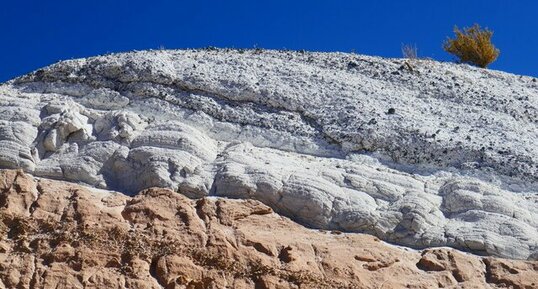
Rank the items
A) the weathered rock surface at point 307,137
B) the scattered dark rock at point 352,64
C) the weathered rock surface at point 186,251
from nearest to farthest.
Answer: the weathered rock surface at point 186,251, the weathered rock surface at point 307,137, the scattered dark rock at point 352,64

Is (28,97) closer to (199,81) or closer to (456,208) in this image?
(199,81)

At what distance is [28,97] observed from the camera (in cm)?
1117

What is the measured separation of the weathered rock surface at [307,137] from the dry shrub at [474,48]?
233 cm

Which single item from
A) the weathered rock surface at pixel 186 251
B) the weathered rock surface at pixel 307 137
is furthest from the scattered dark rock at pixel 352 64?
the weathered rock surface at pixel 186 251

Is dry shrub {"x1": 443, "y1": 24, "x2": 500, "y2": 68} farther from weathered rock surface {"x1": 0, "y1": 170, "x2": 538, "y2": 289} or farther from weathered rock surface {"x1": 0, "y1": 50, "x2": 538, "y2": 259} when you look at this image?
weathered rock surface {"x1": 0, "y1": 170, "x2": 538, "y2": 289}

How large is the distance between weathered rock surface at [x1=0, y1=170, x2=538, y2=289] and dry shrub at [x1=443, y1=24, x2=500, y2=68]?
251 inches

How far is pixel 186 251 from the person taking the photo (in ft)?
30.1

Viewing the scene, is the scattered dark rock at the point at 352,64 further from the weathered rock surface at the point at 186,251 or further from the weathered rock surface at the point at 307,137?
the weathered rock surface at the point at 186,251

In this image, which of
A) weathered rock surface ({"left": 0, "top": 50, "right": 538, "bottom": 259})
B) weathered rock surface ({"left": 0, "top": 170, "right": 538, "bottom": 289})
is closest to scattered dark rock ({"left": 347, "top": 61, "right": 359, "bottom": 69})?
weathered rock surface ({"left": 0, "top": 50, "right": 538, "bottom": 259})

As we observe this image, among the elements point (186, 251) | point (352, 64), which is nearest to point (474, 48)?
point (352, 64)

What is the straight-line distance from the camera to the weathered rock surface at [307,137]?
389 inches

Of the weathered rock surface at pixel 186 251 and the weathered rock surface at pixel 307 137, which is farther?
the weathered rock surface at pixel 307 137

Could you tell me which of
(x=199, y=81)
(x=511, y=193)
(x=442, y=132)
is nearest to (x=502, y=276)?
(x=511, y=193)

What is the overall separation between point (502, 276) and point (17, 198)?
4339 millimetres
